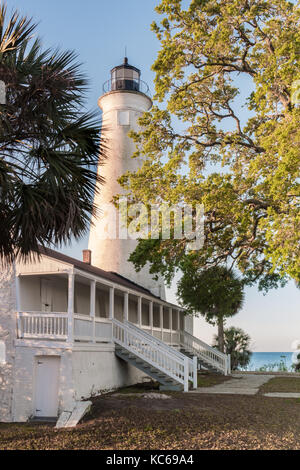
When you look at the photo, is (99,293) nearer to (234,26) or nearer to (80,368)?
(80,368)

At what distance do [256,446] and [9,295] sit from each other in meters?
9.43

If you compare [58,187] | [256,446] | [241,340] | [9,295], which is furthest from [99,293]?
[241,340]

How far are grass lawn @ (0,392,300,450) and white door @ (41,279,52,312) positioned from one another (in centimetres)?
488

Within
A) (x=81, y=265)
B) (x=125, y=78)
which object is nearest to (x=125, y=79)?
(x=125, y=78)

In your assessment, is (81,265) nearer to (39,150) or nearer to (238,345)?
(39,150)

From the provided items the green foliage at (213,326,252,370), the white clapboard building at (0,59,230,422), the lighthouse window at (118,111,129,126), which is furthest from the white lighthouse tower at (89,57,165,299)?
the green foliage at (213,326,252,370)

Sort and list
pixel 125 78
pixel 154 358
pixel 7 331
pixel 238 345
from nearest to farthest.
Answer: pixel 7 331
pixel 154 358
pixel 125 78
pixel 238 345

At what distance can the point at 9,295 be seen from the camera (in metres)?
15.5

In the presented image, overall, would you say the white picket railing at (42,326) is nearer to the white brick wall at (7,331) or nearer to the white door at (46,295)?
the white brick wall at (7,331)

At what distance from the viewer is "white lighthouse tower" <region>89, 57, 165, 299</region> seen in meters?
28.0

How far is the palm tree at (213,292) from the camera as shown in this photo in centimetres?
2008

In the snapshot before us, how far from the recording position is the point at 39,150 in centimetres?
1099

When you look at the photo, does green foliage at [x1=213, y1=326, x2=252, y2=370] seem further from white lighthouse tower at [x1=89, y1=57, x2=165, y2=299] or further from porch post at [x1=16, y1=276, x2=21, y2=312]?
porch post at [x1=16, y1=276, x2=21, y2=312]

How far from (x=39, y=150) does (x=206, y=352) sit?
20524 millimetres
